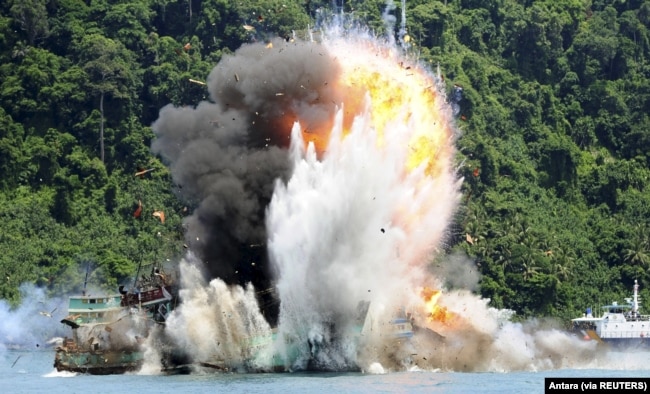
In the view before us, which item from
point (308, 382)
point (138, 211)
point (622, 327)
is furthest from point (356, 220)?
point (138, 211)

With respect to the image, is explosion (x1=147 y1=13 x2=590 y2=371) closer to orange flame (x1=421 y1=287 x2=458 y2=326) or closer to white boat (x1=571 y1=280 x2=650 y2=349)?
orange flame (x1=421 y1=287 x2=458 y2=326)

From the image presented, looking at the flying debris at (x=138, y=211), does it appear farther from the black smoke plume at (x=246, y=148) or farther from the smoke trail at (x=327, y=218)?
the black smoke plume at (x=246, y=148)

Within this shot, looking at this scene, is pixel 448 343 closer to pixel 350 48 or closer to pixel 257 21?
pixel 350 48

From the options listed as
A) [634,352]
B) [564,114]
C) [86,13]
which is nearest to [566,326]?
[634,352]

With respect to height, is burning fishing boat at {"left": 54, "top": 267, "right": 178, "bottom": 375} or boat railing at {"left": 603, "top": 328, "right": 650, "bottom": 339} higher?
boat railing at {"left": 603, "top": 328, "right": 650, "bottom": 339}

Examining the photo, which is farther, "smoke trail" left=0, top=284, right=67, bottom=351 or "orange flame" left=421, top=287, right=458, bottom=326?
"smoke trail" left=0, top=284, right=67, bottom=351

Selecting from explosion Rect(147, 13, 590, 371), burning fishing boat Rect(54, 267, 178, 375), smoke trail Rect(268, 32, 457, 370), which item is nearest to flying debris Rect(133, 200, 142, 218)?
explosion Rect(147, 13, 590, 371)
